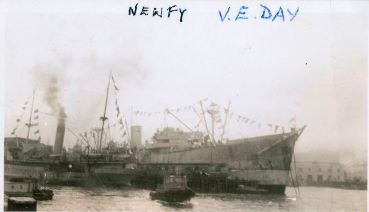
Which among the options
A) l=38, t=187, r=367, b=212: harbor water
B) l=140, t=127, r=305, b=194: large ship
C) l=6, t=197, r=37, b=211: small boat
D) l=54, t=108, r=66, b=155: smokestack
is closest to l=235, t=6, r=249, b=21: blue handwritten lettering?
l=140, t=127, r=305, b=194: large ship

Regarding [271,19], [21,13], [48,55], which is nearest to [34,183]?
[48,55]

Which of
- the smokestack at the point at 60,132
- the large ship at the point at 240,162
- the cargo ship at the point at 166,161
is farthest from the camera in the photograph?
the large ship at the point at 240,162

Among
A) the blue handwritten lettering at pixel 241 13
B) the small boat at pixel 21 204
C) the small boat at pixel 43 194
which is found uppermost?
the blue handwritten lettering at pixel 241 13

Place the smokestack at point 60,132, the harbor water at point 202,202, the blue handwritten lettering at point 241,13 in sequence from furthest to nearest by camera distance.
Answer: the smokestack at point 60,132
the harbor water at point 202,202
the blue handwritten lettering at point 241,13

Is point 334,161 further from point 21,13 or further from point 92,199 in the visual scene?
point 21,13

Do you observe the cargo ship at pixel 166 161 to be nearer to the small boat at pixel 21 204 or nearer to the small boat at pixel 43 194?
the small boat at pixel 43 194

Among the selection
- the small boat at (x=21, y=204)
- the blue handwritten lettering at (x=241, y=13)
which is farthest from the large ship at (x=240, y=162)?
the small boat at (x=21, y=204)
